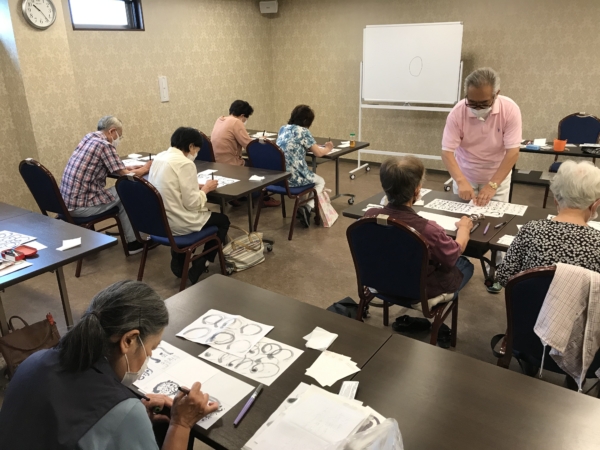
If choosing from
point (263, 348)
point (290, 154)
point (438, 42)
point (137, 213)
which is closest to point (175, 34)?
point (290, 154)

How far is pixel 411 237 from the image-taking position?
2025 millimetres

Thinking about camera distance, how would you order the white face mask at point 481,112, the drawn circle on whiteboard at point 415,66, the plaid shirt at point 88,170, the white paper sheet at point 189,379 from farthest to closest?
the drawn circle on whiteboard at point 415,66, the plaid shirt at point 88,170, the white face mask at point 481,112, the white paper sheet at point 189,379

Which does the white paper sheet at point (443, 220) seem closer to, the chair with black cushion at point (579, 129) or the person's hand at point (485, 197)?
the person's hand at point (485, 197)

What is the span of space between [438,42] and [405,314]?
12.7ft

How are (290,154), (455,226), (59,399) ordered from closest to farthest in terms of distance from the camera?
(59,399), (455,226), (290,154)

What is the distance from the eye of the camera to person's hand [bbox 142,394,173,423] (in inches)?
53.0

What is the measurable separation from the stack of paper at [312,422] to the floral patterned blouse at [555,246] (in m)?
0.99

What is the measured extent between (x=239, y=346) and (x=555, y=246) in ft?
3.97

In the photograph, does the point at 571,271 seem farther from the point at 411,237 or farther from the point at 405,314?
the point at 405,314

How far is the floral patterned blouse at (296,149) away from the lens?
4285 mm

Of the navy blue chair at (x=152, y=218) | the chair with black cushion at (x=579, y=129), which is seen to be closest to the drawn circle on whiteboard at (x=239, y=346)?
the navy blue chair at (x=152, y=218)

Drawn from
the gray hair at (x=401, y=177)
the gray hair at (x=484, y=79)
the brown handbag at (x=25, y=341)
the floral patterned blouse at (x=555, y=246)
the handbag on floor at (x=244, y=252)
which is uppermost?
the gray hair at (x=484, y=79)

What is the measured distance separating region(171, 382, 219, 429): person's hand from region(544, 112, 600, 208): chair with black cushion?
450 cm

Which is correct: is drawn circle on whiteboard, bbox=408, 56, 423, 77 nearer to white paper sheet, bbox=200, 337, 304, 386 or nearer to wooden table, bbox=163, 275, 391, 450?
wooden table, bbox=163, 275, 391, 450
